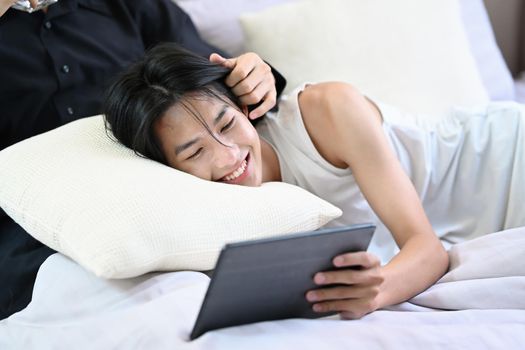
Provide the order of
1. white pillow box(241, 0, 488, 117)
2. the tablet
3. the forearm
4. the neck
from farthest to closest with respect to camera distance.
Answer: white pillow box(241, 0, 488, 117), the neck, the forearm, the tablet

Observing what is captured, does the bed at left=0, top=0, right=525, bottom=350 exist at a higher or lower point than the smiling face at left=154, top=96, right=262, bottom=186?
lower

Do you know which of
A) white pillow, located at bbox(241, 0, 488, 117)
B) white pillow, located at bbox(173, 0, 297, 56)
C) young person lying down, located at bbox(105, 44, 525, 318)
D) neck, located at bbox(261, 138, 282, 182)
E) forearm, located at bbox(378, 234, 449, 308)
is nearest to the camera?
forearm, located at bbox(378, 234, 449, 308)

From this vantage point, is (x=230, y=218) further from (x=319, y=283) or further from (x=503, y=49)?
(x=503, y=49)

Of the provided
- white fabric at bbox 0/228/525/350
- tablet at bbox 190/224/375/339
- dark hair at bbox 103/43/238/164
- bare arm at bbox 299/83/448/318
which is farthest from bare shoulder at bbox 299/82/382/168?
tablet at bbox 190/224/375/339

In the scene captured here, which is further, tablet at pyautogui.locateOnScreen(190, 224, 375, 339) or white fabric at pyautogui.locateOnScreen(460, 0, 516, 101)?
white fabric at pyautogui.locateOnScreen(460, 0, 516, 101)

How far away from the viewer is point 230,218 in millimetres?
1033

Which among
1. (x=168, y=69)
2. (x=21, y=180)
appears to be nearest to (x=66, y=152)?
(x=21, y=180)

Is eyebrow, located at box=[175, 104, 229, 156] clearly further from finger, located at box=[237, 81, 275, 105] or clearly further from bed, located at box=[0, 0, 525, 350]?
bed, located at box=[0, 0, 525, 350]

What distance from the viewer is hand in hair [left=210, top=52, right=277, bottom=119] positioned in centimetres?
130

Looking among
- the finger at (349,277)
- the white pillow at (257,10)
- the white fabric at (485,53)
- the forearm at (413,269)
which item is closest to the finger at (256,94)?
the forearm at (413,269)

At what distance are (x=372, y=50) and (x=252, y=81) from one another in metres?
0.59

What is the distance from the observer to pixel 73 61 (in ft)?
5.08

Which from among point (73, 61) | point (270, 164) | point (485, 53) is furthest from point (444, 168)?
point (73, 61)

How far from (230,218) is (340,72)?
0.85m
